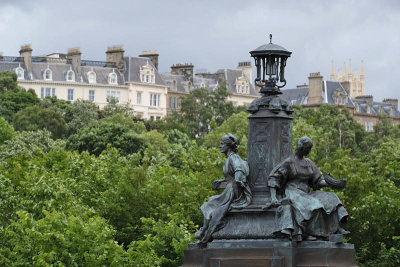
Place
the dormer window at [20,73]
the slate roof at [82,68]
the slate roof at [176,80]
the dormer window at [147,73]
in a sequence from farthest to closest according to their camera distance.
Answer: the slate roof at [176,80] → the dormer window at [147,73] → the slate roof at [82,68] → the dormer window at [20,73]

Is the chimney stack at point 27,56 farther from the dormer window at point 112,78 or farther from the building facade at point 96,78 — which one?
the dormer window at point 112,78

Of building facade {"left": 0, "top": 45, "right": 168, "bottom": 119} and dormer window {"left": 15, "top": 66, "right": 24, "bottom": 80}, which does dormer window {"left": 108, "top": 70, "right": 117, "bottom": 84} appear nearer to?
building facade {"left": 0, "top": 45, "right": 168, "bottom": 119}

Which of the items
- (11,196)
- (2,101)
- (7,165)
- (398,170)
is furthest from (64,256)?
(2,101)

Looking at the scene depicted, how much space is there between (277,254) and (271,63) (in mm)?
5041

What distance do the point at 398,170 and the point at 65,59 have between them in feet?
392

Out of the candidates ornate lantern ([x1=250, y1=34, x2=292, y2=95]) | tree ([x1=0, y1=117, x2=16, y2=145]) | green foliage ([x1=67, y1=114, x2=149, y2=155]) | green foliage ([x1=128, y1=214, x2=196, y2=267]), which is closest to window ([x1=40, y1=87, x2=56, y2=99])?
tree ([x1=0, y1=117, x2=16, y2=145])

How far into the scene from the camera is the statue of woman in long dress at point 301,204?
32094 mm

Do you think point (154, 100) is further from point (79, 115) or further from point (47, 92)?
point (79, 115)

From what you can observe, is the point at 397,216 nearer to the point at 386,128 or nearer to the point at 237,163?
the point at 237,163

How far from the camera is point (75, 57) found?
17788 centimetres

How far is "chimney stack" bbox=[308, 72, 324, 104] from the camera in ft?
645

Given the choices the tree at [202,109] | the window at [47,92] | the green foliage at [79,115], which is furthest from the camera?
→ the window at [47,92]

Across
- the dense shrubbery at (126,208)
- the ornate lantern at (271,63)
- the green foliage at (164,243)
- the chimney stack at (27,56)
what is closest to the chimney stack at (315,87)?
the chimney stack at (27,56)

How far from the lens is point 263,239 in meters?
32.3
